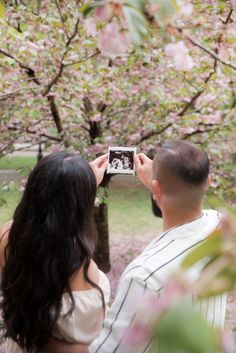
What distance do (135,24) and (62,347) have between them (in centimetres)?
123

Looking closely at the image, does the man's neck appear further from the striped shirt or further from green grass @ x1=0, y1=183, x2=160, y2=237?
green grass @ x1=0, y1=183, x2=160, y2=237

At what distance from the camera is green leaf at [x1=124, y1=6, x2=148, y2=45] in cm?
52

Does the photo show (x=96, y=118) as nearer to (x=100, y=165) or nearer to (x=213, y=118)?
(x=213, y=118)

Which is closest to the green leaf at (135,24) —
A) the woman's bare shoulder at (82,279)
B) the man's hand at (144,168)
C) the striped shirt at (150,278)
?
the striped shirt at (150,278)

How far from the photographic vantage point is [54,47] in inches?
136

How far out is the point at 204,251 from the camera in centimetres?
36

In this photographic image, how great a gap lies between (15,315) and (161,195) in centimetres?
63

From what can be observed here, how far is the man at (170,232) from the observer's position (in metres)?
1.21

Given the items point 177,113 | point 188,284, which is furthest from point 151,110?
point 188,284

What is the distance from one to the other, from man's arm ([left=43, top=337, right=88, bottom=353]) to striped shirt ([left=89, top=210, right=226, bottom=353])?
148mm

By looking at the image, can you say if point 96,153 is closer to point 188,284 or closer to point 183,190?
point 183,190

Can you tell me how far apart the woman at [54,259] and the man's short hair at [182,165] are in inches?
8.7

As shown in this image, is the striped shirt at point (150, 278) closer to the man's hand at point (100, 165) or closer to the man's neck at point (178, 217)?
the man's neck at point (178, 217)

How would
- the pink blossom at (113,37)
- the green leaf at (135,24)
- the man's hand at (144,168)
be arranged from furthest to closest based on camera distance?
the man's hand at (144,168), the pink blossom at (113,37), the green leaf at (135,24)
